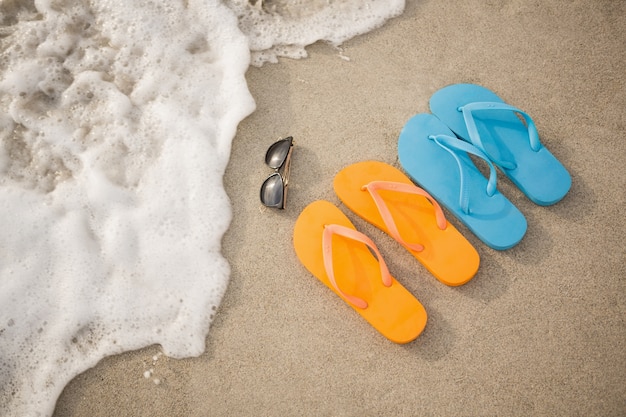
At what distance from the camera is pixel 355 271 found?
1779mm

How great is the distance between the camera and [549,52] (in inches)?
83.7

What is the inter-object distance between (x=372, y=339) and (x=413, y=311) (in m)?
0.19

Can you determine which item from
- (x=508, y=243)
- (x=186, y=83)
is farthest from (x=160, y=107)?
(x=508, y=243)

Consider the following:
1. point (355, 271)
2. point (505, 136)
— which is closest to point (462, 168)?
point (505, 136)

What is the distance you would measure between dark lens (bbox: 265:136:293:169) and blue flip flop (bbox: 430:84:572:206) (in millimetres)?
683

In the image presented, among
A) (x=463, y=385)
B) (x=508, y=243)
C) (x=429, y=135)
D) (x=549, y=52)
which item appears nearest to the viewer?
(x=463, y=385)

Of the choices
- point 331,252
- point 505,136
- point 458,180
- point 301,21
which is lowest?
point 331,252

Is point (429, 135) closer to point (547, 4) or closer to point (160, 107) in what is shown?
point (547, 4)

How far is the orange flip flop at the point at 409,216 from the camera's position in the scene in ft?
5.79

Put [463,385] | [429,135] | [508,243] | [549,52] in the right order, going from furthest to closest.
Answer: [549,52], [429,135], [508,243], [463,385]

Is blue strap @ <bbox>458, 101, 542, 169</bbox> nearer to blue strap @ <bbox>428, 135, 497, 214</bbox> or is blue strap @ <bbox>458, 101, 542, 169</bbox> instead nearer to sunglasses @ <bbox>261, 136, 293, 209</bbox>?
blue strap @ <bbox>428, 135, 497, 214</bbox>

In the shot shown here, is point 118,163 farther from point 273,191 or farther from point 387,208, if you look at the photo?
point 387,208

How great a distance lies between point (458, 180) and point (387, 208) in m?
0.35

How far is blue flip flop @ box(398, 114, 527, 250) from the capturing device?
5.95ft
